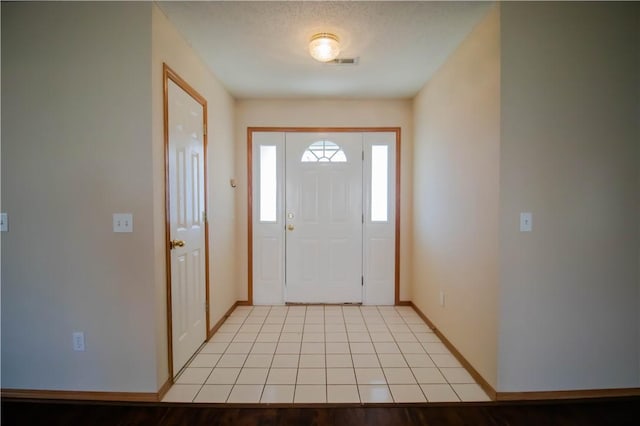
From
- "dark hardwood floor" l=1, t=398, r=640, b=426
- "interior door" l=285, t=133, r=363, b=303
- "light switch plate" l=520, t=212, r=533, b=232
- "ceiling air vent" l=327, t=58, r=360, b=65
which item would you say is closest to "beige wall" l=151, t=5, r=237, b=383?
"dark hardwood floor" l=1, t=398, r=640, b=426

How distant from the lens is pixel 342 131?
3.68 metres

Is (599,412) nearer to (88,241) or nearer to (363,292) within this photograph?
(363,292)

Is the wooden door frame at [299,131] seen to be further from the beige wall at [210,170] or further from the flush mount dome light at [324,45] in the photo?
the flush mount dome light at [324,45]

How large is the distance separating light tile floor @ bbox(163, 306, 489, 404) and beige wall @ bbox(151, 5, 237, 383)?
324 mm

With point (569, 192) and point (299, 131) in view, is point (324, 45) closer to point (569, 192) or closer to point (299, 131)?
point (299, 131)

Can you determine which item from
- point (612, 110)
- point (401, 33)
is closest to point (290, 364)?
point (401, 33)

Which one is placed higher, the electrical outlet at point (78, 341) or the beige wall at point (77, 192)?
the beige wall at point (77, 192)

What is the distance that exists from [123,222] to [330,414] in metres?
1.65

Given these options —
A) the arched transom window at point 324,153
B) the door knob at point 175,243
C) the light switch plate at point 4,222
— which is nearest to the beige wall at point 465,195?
the arched transom window at point 324,153

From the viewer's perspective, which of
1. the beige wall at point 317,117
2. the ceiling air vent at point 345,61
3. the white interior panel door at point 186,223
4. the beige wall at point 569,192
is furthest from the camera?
the beige wall at point 317,117

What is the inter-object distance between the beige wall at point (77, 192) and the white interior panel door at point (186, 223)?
0.77 feet

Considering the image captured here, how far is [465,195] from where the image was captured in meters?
2.35

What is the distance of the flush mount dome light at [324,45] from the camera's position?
2170 millimetres

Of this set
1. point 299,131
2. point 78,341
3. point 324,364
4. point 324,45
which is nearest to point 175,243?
point 78,341
